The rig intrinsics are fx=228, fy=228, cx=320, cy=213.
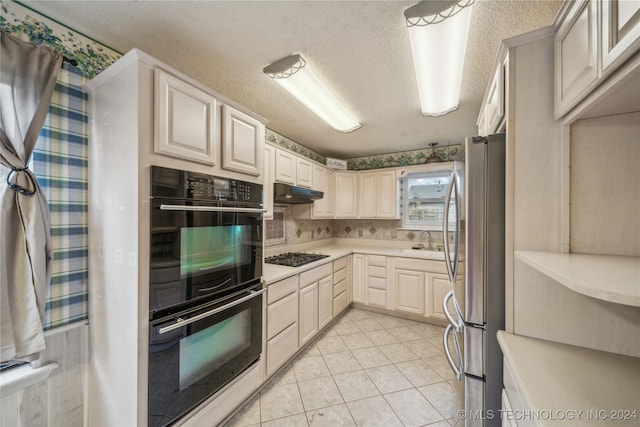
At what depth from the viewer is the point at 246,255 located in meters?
1.60

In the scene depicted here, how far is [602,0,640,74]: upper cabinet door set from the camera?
55 cm

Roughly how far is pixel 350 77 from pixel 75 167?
1.85 m

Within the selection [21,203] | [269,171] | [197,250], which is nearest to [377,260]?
[269,171]

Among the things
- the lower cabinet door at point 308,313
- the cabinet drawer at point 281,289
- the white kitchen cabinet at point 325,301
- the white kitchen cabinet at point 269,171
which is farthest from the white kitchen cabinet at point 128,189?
the white kitchen cabinet at point 325,301

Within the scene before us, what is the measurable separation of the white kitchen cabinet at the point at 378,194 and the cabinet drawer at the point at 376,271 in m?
0.81

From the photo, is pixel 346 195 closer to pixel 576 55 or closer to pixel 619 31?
pixel 576 55

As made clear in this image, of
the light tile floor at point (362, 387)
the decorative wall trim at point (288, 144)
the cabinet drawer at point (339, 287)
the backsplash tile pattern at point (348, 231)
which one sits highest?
the decorative wall trim at point (288, 144)

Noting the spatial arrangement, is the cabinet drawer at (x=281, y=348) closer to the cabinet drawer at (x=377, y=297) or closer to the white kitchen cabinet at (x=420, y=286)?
the cabinet drawer at (x=377, y=297)

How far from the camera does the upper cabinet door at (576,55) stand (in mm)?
706

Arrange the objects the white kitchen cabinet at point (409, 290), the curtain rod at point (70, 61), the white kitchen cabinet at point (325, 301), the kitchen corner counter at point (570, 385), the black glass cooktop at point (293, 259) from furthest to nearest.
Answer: the white kitchen cabinet at point (409, 290), the white kitchen cabinet at point (325, 301), the black glass cooktop at point (293, 259), the curtain rod at point (70, 61), the kitchen corner counter at point (570, 385)

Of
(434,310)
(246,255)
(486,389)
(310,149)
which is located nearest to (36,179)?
(246,255)

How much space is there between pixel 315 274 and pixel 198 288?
137 cm

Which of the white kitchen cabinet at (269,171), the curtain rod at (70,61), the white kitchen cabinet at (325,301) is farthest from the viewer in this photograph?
the white kitchen cabinet at (325,301)

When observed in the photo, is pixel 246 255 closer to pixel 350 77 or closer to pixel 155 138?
pixel 155 138
